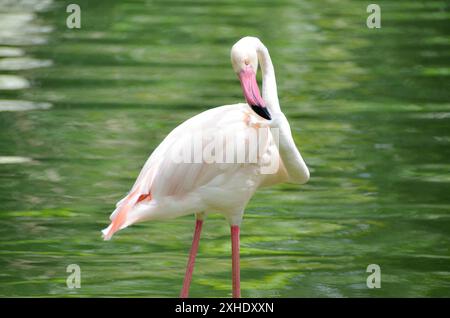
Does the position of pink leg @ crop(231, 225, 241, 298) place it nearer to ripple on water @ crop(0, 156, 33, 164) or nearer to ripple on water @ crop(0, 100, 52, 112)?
ripple on water @ crop(0, 156, 33, 164)

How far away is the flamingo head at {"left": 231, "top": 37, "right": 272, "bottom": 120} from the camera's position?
6.27 m

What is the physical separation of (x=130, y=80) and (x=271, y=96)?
19.4 ft

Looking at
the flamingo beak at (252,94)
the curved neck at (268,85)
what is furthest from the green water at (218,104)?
the flamingo beak at (252,94)

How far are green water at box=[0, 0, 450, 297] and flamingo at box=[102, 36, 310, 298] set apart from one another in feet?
2.63

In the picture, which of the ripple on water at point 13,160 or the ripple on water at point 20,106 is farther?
the ripple on water at point 20,106

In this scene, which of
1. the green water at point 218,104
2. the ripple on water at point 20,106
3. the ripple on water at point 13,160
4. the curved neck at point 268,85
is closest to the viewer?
the curved neck at point 268,85

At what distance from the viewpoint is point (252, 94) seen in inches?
247

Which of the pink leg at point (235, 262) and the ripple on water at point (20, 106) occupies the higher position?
the ripple on water at point (20, 106)

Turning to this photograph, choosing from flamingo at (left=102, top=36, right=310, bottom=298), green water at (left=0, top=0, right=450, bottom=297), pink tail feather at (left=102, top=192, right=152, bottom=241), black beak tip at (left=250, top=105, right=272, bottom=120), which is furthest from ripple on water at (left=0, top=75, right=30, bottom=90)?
black beak tip at (left=250, top=105, right=272, bottom=120)

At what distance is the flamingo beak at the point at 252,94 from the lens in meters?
6.26

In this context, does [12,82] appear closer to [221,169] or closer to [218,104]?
[218,104]

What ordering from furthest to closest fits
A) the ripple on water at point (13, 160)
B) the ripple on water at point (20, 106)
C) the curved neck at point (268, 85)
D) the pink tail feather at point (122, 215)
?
1. the ripple on water at point (20, 106)
2. the ripple on water at point (13, 160)
3. the curved neck at point (268, 85)
4. the pink tail feather at point (122, 215)

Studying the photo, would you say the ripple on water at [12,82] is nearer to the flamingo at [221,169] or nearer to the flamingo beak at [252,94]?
the flamingo at [221,169]

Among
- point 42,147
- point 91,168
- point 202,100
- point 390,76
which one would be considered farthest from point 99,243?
point 390,76
